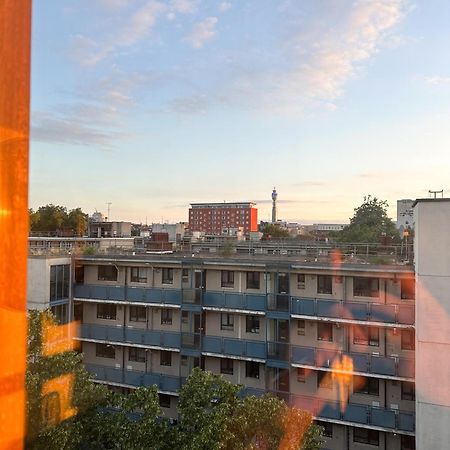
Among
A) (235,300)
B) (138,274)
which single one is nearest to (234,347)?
(235,300)

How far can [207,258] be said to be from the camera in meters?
21.9

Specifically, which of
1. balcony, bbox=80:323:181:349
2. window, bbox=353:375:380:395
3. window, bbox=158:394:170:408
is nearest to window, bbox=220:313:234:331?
balcony, bbox=80:323:181:349

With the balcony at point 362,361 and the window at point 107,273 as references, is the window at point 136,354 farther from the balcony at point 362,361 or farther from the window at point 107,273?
the balcony at point 362,361

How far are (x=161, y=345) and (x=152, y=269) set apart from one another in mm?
3938

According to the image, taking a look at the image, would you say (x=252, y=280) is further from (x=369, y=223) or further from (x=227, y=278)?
(x=369, y=223)

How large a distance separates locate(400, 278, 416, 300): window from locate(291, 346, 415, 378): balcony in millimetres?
2566

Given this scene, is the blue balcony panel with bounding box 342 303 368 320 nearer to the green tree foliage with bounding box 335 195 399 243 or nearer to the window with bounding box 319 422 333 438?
the window with bounding box 319 422 333 438

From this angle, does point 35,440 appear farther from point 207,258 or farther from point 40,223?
point 40,223

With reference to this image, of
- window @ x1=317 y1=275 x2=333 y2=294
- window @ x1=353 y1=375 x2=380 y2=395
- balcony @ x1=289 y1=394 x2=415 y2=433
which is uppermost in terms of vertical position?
window @ x1=317 y1=275 x2=333 y2=294

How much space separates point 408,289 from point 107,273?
50.2 ft

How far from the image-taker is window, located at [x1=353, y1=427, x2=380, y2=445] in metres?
18.9

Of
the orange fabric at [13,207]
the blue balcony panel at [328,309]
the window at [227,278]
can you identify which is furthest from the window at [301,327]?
the orange fabric at [13,207]

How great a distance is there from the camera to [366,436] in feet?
62.6

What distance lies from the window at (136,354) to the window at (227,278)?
5809mm
